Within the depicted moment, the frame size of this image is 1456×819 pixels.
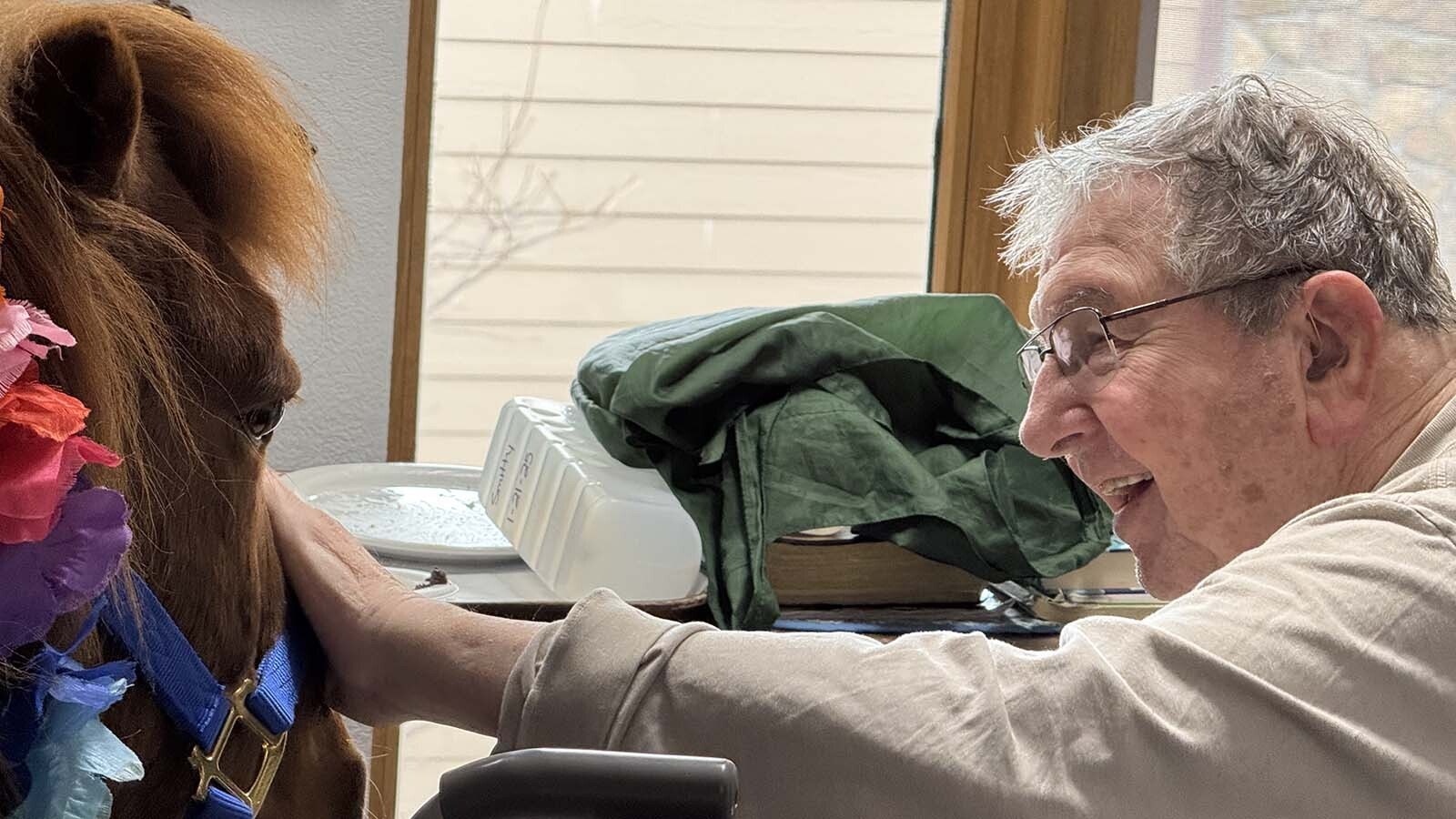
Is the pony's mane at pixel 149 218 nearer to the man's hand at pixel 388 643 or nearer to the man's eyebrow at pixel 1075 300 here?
the man's hand at pixel 388 643

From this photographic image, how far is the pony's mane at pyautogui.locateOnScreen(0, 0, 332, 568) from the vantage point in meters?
0.62

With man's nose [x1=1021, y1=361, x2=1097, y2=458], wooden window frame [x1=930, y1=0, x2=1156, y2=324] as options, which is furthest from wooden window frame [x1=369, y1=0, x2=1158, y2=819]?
man's nose [x1=1021, y1=361, x2=1097, y2=458]

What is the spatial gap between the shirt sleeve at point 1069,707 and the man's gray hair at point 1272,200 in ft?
0.80

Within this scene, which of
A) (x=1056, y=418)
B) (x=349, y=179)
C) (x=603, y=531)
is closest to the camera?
(x=1056, y=418)

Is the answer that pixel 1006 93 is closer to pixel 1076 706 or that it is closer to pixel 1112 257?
pixel 1112 257

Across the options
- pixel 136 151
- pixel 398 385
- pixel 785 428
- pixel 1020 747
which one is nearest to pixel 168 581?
pixel 136 151

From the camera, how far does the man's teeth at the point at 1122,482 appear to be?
111 cm

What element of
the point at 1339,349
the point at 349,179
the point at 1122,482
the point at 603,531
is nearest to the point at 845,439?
the point at 603,531

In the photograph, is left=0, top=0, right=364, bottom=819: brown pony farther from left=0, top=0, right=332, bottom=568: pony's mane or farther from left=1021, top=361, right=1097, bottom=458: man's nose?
left=1021, top=361, right=1097, bottom=458: man's nose

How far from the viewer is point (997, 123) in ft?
7.23

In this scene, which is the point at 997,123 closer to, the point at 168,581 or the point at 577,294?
the point at 577,294

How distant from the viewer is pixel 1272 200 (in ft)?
3.29

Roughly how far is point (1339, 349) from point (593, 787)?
682 mm

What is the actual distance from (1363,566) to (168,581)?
2.05 feet
